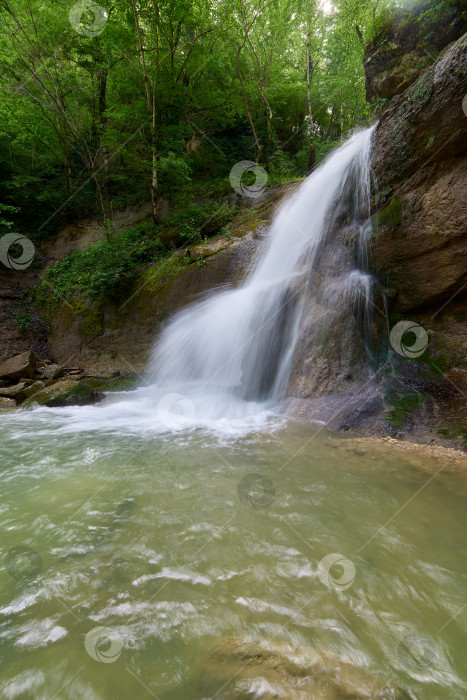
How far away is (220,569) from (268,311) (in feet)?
16.7

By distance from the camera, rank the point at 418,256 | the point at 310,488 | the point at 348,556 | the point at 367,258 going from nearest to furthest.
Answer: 1. the point at 348,556
2. the point at 310,488
3. the point at 418,256
4. the point at 367,258

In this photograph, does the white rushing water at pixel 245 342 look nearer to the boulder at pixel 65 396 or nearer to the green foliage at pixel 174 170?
the boulder at pixel 65 396

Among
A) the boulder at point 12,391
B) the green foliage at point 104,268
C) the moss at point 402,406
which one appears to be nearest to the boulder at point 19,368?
the boulder at point 12,391

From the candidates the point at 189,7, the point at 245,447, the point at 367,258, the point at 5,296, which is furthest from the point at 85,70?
the point at 245,447

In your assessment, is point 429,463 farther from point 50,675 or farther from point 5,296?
point 5,296

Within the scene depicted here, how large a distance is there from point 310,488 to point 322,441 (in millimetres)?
1231

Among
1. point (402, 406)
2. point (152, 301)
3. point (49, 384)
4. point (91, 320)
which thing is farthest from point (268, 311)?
point (91, 320)

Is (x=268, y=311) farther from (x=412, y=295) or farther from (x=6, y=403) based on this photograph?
(x=6, y=403)

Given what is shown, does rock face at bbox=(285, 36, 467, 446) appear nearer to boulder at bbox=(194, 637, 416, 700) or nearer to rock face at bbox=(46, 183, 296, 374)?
boulder at bbox=(194, 637, 416, 700)

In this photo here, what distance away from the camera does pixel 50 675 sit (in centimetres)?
128

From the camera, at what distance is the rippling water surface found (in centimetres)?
134

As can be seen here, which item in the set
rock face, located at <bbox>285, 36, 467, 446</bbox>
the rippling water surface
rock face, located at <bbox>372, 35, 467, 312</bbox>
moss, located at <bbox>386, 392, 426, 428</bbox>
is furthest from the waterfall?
the rippling water surface

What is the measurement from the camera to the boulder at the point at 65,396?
20.9 ft

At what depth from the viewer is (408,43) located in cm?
735
